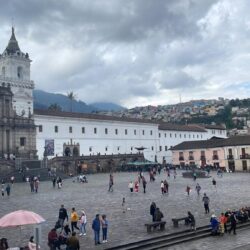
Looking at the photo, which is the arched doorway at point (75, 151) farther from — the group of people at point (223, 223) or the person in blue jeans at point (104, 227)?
the person in blue jeans at point (104, 227)

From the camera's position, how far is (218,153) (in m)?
63.9

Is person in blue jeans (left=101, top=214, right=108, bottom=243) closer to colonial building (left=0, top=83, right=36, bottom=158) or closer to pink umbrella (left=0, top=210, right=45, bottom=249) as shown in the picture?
pink umbrella (left=0, top=210, right=45, bottom=249)

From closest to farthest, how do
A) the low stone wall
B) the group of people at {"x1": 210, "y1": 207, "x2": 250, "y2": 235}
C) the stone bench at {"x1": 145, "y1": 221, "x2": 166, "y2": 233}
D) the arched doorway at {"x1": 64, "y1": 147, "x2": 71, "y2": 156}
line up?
the group of people at {"x1": 210, "y1": 207, "x2": 250, "y2": 235}, the stone bench at {"x1": 145, "y1": 221, "x2": 166, "y2": 233}, the low stone wall, the arched doorway at {"x1": 64, "y1": 147, "x2": 71, "y2": 156}

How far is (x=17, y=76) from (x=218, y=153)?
34560 mm

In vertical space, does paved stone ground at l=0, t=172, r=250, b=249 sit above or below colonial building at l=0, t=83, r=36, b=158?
below

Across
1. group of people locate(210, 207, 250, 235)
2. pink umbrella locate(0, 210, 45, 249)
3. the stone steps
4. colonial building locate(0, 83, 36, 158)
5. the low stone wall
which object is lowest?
the stone steps

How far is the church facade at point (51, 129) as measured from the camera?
184 feet

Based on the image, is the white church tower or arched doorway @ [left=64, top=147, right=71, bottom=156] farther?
arched doorway @ [left=64, top=147, right=71, bottom=156]

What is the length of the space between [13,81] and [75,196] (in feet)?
125

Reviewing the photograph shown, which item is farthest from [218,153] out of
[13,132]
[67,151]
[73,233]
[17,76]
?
[73,233]

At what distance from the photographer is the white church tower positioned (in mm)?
60812

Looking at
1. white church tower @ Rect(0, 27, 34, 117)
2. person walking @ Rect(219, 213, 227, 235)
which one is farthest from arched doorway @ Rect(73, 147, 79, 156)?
person walking @ Rect(219, 213, 227, 235)

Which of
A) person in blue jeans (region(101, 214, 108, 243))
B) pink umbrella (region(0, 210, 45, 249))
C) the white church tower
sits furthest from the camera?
the white church tower

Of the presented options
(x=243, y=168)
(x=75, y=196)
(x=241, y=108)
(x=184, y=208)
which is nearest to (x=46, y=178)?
(x=75, y=196)
